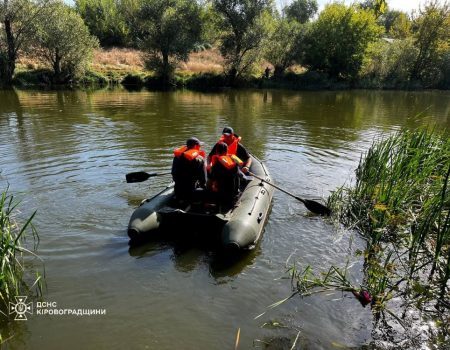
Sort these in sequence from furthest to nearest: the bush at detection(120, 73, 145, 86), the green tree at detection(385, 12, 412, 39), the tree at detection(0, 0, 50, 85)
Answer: the green tree at detection(385, 12, 412, 39) → the bush at detection(120, 73, 145, 86) → the tree at detection(0, 0, 50, 85)

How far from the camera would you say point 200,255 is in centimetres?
566

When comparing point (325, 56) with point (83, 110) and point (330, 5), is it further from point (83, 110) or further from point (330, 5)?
point (83, 110)

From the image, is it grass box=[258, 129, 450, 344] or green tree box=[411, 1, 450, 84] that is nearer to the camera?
grass box=[258, 129, 450, 344]

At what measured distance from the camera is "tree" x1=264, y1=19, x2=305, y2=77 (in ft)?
123

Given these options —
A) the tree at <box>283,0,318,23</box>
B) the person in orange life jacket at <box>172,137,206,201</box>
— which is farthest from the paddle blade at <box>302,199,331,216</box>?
the tree at <box>283,0,318,23</box>

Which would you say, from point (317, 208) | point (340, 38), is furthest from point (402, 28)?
point (317, 208)

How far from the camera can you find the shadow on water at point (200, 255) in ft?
17.5

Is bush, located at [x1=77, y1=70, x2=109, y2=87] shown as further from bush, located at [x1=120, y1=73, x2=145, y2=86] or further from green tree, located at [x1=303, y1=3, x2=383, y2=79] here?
green tree, located at [x1=303, y1=3, x2=383, y2=79]

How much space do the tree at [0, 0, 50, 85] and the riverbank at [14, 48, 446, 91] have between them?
1454mm

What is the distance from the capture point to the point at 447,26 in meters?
39.4

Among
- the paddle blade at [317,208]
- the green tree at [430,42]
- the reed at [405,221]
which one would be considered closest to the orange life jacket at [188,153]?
the paddle blade at [317,208]

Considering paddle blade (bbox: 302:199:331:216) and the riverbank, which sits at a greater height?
the riverbank

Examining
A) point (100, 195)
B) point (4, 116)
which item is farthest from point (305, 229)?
point (4, 116)

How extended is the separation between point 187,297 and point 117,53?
40.7 meters
